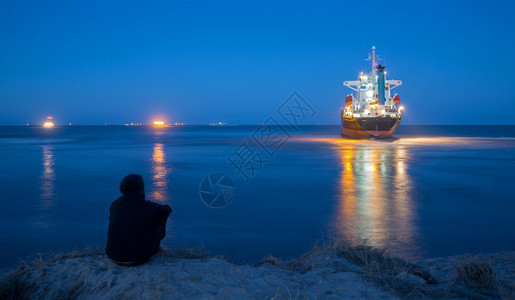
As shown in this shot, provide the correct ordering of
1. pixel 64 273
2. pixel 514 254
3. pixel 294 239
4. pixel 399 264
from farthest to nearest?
pixel 294 239 → pixel 514 254 → pixel 399 264 → pixel 64 273

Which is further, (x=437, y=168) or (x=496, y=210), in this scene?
(x=437, y=168)

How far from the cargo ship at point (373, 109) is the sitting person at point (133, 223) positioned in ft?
153

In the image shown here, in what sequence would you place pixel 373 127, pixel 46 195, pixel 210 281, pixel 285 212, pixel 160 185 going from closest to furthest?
pixel 210 281 → pixel 285 212 → pixel 46 195 → pixel 160 185 → pixel 373 127

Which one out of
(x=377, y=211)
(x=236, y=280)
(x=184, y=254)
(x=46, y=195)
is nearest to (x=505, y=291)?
(x=236, y=280)

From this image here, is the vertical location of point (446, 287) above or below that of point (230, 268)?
below

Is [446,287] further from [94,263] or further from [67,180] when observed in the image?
[67,180]

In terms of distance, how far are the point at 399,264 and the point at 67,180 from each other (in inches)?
546

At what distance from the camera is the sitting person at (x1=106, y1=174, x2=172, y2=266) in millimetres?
3742

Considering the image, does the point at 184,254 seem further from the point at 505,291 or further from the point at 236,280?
the point at 505,291

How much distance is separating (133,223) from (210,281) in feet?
3.12

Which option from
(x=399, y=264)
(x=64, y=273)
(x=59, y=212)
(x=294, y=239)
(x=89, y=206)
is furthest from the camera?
(x=89, y=206)

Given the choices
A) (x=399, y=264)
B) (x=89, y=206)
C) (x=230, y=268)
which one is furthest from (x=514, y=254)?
(x=89, y=206)

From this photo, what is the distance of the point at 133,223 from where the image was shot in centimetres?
374

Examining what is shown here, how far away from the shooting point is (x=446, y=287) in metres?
4.09
